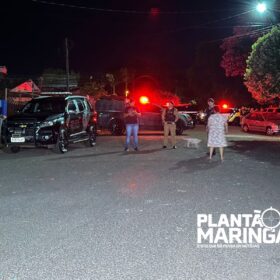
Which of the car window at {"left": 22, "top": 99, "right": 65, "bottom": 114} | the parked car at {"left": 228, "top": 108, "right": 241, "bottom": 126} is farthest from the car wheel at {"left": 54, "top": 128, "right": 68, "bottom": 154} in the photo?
the parked car at {"left": 228, "top": 108, "right": 241, "bottom": 126}

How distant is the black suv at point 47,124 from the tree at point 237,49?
2405cm

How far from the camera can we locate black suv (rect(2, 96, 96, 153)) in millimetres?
14031

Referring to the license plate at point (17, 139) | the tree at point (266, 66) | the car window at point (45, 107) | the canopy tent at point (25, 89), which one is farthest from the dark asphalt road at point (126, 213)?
the tree at point (266, 66)

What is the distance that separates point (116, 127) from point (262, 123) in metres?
9.30

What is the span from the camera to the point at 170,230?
5.93 metres

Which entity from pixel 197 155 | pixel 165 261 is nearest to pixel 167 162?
pixel 197 155

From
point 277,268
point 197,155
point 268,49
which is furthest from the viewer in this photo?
point 268,49

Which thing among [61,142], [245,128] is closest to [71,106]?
[61,142]

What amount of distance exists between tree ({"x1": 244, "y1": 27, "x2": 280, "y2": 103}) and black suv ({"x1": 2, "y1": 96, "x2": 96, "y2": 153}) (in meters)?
16.7

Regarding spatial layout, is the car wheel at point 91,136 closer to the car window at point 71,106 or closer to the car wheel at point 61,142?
the car window at point 71,106

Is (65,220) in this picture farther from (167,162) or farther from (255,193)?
(167,162)

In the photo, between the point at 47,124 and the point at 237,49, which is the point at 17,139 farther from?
the point at 237,49

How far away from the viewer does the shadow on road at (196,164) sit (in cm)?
1134

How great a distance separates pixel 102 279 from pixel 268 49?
2657 cm
